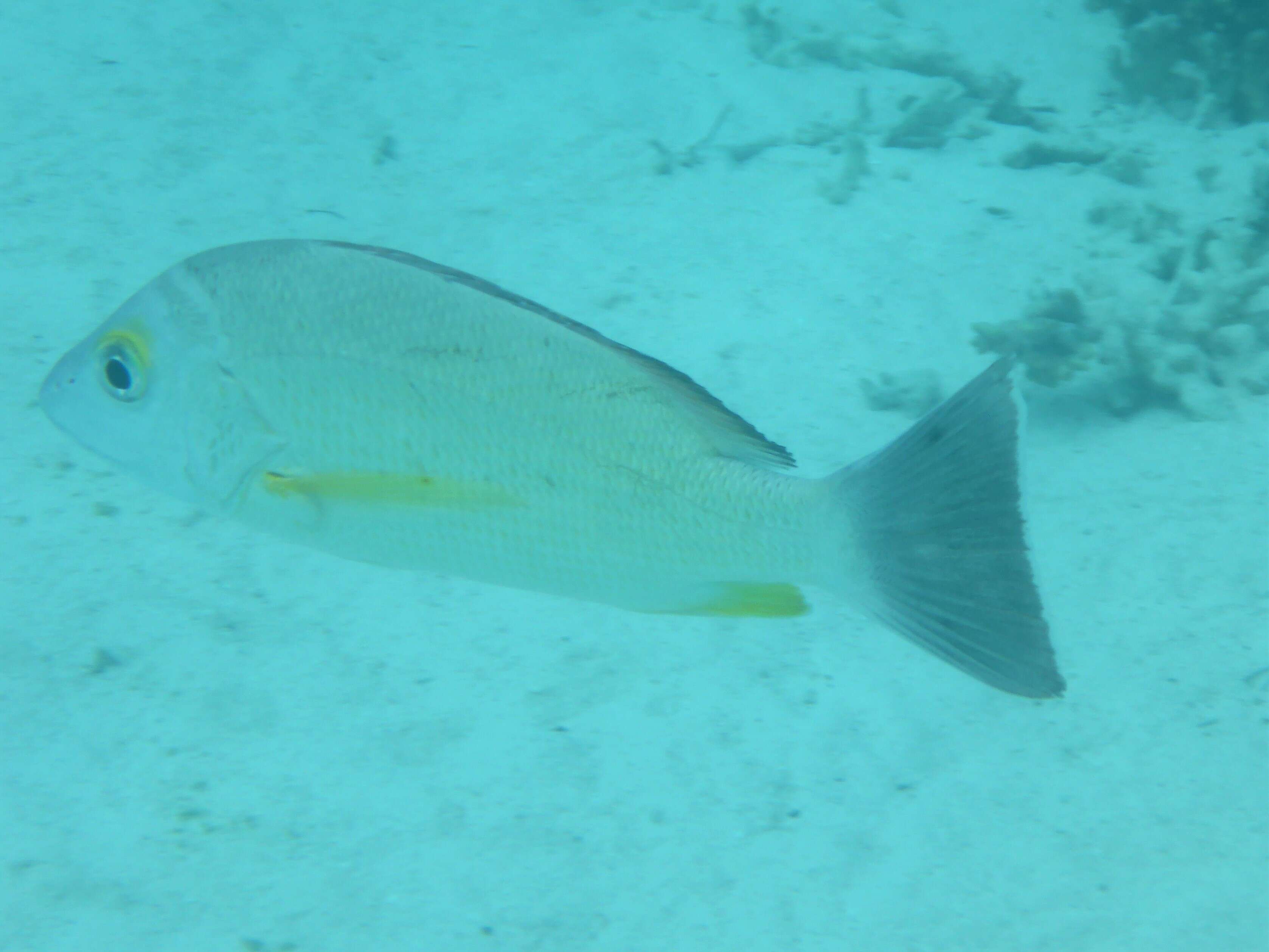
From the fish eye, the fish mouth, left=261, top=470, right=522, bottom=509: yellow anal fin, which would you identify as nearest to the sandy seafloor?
left=261, top=470, right=522, bottom=509: yellow anal fin

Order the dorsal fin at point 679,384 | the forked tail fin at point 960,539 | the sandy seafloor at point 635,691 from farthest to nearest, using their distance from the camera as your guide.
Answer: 1. the sandy seafloor at point 635,691
2. the dorsal fin at point 679,384
3. the forked tail fin at point 960,539

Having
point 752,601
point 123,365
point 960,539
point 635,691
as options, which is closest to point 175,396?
point 123,365

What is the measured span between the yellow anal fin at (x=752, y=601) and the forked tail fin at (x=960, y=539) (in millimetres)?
163

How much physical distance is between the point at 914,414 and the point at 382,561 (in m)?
3.00

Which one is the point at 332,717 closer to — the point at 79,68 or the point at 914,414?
the point at 914,414

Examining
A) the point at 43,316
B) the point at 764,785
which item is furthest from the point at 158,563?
the point at 764,785

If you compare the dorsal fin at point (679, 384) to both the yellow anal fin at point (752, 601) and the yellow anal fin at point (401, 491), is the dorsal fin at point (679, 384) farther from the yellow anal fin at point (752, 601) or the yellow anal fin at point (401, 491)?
the yellow anal fin at point (401, 491)

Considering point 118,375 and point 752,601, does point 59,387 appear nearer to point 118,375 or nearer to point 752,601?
point 118,375

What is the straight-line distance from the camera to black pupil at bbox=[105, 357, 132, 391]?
5.28 ft

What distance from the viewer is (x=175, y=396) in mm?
1601

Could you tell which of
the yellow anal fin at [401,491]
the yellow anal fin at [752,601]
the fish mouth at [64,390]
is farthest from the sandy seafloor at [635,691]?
the fish mouth at [64,390]

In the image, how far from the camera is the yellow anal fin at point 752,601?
1618 millimetres

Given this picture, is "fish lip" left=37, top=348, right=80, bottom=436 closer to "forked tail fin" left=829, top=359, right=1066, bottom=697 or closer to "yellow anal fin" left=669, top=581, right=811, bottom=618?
"yellow anal fin" left=669, top=581, right=811, bottom=618

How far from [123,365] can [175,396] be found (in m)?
0.12
